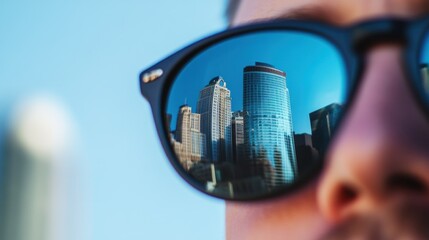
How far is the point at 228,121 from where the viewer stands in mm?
855

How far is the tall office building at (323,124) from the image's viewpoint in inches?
30.8

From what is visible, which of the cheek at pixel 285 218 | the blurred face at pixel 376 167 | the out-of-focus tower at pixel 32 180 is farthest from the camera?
the out-of-focus tower at pixel 32 180

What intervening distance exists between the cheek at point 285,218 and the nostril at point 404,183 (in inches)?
4.0

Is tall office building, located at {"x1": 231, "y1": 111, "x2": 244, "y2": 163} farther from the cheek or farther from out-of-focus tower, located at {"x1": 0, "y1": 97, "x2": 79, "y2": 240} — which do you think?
out-of-focus tower, located at {"x1": 0, "y1": 97, "x2": 79, "y2": 240}

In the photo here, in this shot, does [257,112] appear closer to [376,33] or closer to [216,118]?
[216,118]

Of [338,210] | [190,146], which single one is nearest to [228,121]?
[190,146]

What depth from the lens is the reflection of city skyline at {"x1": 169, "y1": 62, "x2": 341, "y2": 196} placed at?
2.63 feet

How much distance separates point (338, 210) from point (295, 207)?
0.09m

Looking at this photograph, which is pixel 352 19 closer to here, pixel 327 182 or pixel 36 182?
pixel 327 182

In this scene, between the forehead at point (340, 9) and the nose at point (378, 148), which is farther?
the forehead at point (340, 9)

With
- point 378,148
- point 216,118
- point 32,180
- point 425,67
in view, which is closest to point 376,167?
point 378,148

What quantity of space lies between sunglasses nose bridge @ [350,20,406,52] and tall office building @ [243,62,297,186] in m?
0.09

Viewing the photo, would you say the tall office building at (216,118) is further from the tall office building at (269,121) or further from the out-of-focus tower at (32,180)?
the out-of-focus tower at (32,180)

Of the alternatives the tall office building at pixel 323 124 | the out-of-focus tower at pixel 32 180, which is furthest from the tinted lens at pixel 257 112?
the out-of-focus tower at pixel 32 180
